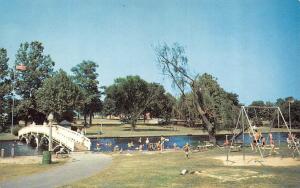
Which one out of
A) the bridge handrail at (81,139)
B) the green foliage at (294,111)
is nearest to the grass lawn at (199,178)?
the bridge handrail at (81,139)

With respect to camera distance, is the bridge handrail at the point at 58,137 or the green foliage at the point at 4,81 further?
the green foliage at the point at 4,81

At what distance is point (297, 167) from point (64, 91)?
73775mm

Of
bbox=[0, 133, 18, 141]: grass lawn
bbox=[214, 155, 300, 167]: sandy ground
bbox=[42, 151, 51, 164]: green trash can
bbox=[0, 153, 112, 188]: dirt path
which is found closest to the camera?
bbox=[0, 153, 112, 188]: dirt path

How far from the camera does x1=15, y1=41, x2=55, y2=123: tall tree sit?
316 feet

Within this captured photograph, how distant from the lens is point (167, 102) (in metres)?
142

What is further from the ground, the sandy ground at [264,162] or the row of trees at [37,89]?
the row of trees at [37,89]

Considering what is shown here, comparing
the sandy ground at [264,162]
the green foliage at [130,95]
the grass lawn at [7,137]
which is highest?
the green foliage at [130,95]

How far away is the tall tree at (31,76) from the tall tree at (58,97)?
139 inches

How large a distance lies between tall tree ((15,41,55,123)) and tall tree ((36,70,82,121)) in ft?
11.6

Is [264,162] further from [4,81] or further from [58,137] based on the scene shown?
[4,81]

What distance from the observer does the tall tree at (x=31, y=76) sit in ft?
316

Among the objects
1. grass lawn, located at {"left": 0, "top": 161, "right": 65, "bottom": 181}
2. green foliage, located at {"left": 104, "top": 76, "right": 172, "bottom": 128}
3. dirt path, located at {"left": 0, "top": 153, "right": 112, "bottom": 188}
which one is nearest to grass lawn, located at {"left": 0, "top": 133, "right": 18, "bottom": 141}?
green foliage, located at {"left": 104, "top": 76, "right": 172, "bottom": 128}

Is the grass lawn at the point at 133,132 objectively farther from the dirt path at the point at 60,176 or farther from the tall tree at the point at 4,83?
the dirt path at the point at 60,176

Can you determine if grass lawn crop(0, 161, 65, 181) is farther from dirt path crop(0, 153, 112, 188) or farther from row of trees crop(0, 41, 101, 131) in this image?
row of trees crop(0, 41, 101, 131)
